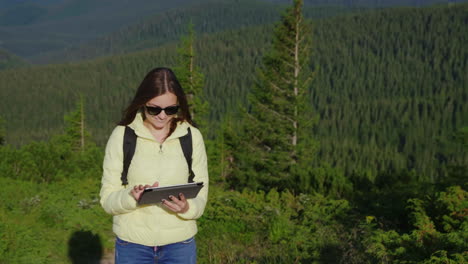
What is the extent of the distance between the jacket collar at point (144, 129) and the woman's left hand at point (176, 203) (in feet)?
1.63

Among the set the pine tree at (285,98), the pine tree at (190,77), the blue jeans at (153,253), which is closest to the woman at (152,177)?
the blue jeans at (153,253)

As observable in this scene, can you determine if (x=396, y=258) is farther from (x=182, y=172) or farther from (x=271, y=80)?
(x=271, y=80)

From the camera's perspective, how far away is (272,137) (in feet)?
79.0

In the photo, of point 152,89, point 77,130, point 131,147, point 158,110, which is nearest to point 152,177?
point 131,147

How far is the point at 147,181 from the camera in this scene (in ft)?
11.2

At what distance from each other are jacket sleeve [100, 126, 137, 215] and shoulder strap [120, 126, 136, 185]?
1.1 inches

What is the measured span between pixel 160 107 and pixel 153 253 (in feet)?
3.71

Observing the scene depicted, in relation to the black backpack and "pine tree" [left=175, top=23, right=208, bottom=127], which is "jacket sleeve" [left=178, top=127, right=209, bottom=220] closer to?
the black backpack

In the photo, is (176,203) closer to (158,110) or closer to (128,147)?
(128,147)

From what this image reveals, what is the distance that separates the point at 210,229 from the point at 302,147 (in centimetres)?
1700

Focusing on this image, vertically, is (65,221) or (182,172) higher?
(182,172)

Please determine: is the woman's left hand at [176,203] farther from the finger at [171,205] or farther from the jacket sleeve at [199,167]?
the jacket sleeve at [199,167]

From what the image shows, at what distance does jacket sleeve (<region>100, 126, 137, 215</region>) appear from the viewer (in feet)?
10.8

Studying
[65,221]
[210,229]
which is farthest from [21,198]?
[210,229]
